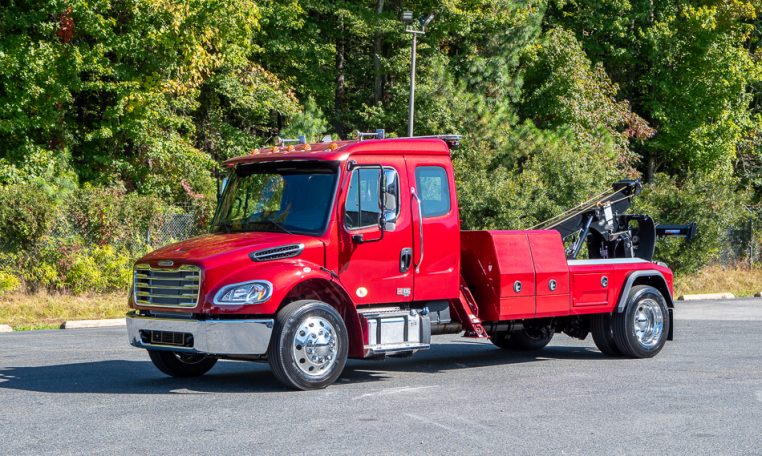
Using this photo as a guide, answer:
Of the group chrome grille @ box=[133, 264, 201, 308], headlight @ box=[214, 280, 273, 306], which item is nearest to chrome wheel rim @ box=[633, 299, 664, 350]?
headlight @ box=[214, 280, 273, 306]

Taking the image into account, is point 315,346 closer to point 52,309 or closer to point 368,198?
point 368,198

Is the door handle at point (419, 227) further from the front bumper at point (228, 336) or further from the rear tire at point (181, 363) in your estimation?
the rear tire at point (181, 363)

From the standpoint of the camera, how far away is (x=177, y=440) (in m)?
8.19

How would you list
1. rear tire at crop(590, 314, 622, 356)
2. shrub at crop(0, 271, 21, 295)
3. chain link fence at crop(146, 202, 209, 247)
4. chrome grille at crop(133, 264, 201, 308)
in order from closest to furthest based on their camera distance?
chrome grille at crop(133, 264, 201, 308)
rear tire at crop(590, 314, 622, 356)
shrub at crop(0, 271, 21, 295)
chain link fence at crop(146, 202, 209, 247)

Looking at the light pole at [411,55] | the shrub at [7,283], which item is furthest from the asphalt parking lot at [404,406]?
the light pole at [411,55]

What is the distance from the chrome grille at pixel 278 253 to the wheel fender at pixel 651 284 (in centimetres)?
487

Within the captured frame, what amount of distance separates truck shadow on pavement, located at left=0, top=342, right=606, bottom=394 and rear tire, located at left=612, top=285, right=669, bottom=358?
420mm

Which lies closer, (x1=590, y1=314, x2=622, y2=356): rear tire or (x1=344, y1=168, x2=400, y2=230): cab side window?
(x1=344, y1=168, x2=400, y2=230): cab side window

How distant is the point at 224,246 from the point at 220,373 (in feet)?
7.53

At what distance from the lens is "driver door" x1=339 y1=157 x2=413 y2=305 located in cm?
1112

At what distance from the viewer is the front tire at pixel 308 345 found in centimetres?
1036

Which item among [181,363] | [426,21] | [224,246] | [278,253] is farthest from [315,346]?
[426,21]

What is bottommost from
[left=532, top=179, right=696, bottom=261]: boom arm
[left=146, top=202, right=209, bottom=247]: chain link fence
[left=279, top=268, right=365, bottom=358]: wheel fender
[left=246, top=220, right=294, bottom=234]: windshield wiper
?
[left=279, top=268, right=365, bottom=358]: wheel fender

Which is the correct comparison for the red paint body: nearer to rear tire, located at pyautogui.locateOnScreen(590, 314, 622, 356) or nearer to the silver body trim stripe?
the silver body trim stripe
